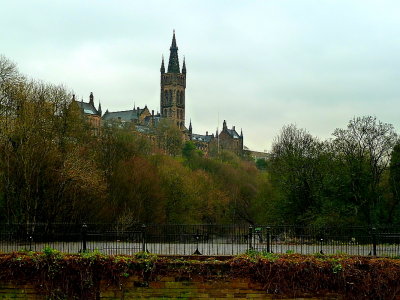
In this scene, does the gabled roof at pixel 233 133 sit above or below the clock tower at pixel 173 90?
below

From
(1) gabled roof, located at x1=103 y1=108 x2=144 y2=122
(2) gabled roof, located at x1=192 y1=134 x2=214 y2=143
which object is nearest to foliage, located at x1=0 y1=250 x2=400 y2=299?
(1) gabled roof, located at x1=103 y1=108 x2=144 y2=122

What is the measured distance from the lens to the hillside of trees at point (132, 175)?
32250 millimetres

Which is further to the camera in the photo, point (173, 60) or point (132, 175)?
point (173, 60)

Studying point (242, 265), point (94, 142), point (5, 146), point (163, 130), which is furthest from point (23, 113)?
point (163, 130)

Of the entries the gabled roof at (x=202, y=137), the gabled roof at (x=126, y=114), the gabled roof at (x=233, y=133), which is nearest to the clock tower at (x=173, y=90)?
the gabled roof at (x=202, y=137)

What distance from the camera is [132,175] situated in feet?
154

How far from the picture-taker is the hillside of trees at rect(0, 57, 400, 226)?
32.2 meters

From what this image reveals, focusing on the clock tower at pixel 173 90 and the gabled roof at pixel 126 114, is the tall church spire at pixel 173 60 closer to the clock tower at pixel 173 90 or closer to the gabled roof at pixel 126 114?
the clock tower at pixel 173 90

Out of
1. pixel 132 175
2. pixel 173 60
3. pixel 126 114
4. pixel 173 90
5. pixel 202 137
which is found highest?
pixel 173 60

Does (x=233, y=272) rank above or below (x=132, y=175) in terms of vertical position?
below

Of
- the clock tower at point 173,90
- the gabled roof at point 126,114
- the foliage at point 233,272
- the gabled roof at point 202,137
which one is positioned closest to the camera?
the foliage at point 233,272

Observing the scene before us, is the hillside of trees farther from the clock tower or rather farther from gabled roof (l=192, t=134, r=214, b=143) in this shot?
gabled roof (l=192, t=134, r=214, b=143)

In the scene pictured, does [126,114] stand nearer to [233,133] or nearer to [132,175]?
[233,133]

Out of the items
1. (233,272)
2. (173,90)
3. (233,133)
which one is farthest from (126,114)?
(233,272)
